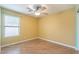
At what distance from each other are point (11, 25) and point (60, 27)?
37.2 inches

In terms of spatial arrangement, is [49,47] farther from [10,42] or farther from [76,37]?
[10,42]

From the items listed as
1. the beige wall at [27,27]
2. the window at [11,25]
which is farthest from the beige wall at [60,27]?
the window at [11,25]

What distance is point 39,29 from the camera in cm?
164

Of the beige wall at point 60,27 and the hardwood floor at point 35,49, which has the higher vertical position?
the beige wall at point 60,27

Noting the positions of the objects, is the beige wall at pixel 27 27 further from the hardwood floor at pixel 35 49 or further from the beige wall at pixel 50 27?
the hardwood floor at pixel 35 49

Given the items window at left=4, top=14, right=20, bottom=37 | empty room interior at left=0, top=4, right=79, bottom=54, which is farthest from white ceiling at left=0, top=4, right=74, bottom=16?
window at left=4, top=14, right=20, bottom=37

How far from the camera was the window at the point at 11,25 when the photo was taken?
144 centimetres

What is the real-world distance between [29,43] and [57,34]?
23.6 inches

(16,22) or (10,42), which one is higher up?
(16,22)

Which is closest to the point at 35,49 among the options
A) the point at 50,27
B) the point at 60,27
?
the point at 50,27

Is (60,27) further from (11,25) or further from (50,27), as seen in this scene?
(11,25)

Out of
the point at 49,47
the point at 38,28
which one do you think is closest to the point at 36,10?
the point at 38,28

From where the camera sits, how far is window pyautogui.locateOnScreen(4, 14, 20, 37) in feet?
4.74
